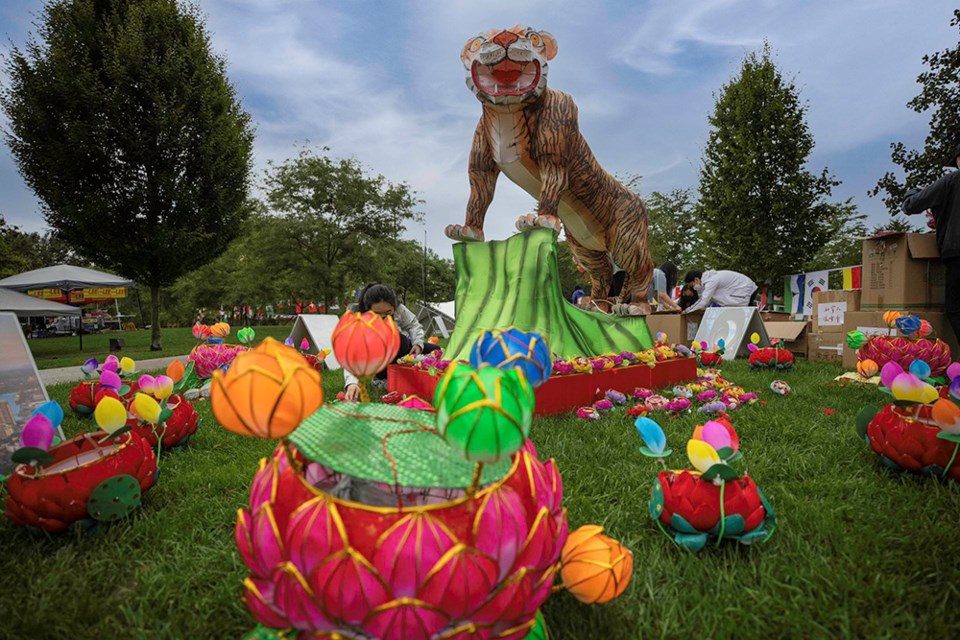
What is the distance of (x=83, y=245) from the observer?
31.3 feet

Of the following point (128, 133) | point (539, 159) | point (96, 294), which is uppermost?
point (128, 133)

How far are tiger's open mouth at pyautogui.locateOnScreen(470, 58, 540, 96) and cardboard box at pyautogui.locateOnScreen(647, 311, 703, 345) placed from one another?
13.2 ft

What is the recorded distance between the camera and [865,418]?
2.00m

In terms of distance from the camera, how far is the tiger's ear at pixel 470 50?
10.5ft

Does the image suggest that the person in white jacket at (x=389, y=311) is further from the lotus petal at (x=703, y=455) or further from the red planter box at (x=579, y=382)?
the lotus petal at (x=703, y=455)

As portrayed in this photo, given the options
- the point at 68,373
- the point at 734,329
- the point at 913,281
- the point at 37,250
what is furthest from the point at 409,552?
the point at 37,250

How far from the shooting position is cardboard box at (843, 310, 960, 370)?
13.1 ft

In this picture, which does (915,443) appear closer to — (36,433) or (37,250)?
(36,433)

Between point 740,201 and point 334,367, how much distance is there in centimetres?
1129

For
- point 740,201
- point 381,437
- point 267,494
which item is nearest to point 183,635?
point 267,494

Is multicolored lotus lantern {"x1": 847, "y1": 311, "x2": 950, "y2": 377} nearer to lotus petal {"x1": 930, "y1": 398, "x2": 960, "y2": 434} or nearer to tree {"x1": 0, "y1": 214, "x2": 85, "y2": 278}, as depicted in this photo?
lotus petal {"x1": 930, "y1": 398, "x2": 960, "y2": 434}

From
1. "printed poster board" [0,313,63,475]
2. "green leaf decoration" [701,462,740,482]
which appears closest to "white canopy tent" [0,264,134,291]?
"printed poster board" [0,313,63,475]

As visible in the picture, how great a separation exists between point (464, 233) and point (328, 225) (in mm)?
12498

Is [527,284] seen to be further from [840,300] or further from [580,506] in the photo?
[840,300]
